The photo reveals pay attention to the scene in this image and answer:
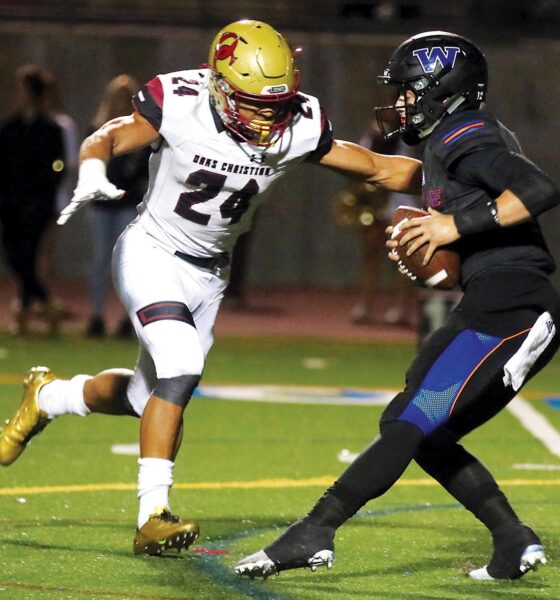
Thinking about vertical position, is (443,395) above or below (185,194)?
above

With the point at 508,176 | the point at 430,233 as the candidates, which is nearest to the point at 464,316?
the point at 430,233

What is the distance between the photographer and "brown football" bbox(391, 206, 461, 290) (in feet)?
15.2

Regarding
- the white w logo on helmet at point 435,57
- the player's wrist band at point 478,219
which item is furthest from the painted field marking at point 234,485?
the white w logo on helmet at point 435,57

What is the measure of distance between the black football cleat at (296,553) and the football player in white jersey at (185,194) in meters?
0.34

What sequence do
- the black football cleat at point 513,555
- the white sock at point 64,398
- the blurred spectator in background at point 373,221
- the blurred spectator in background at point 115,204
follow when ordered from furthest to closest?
the blurred spectator in background at point 373,221 < the blurred spectator in background at point 115,204 < the white sock at point 64,398 < the black football cleat at point 513,555

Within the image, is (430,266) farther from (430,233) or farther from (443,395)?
(443,395)

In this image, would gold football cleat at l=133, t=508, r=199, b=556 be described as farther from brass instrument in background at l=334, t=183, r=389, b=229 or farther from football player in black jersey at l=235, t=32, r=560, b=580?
brass instrument in background at l=334, t=183, r=389, b=229

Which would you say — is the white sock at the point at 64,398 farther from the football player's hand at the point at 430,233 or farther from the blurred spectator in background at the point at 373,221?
the blurred spectator in background at the point at 373,221

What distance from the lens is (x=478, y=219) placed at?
14.6 feet

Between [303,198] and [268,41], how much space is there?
10.4 meters

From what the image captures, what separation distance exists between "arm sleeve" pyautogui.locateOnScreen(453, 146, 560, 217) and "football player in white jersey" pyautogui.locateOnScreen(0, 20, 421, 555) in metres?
0.83

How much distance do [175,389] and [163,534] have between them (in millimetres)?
509

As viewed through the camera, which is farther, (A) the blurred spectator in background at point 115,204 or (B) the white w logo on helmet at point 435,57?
(A) the blurred spectator in background at point 115,204

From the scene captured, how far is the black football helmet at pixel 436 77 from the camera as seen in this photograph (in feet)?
15.5
